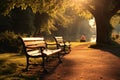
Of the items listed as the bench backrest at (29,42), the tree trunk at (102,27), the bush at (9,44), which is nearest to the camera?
the bench backrest at (29,42)

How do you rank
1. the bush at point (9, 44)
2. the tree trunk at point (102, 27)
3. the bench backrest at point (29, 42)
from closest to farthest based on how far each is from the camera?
1. the bench backrest at point (29, 42)
2. the bush at point (9, 44)
3. the tree trunk at point (102, 27)

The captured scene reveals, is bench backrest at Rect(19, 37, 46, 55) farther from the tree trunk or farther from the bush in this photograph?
the tree trunk

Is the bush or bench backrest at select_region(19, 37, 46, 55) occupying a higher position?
bench backrest at select_region(19, 37, 46, 55)

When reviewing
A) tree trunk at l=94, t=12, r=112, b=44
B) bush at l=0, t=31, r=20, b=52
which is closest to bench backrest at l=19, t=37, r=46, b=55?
bush at l=0, t=31, r=20, b=52

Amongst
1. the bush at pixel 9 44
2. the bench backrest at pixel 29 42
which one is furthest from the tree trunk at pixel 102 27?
the bench backrest at pixel 29 42

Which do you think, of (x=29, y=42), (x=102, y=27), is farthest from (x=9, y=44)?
(x=102, y=27)

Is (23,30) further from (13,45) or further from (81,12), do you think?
(13,45)

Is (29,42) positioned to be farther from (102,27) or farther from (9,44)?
(102,27)

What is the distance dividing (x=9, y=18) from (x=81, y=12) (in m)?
8.85

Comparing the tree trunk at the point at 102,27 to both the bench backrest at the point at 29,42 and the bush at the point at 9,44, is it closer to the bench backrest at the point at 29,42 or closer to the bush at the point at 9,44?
the bush at the point at 9,44

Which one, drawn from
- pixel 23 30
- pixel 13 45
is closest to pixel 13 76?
pixel 13 45

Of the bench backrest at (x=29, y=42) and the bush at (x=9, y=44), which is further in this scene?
the bush at (x=9, y=44)

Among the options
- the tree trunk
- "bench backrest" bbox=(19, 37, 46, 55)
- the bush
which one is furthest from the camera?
the tree trunk

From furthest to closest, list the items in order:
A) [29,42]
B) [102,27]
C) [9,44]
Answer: [102,27] → [9,44] → [29,42]
